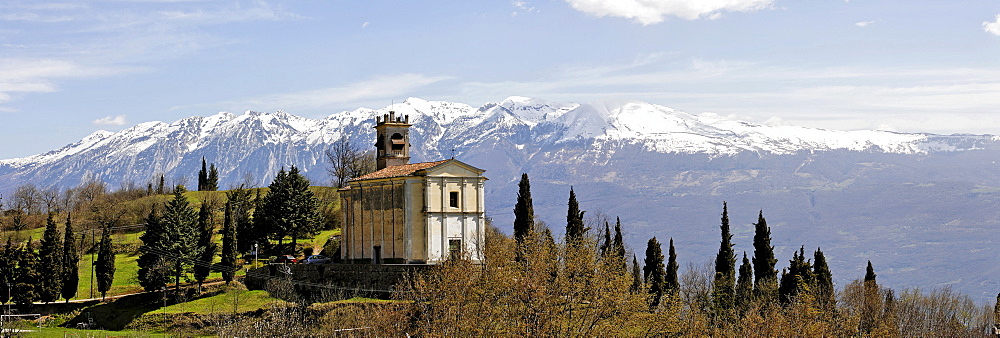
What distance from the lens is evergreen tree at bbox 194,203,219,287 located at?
247 feet

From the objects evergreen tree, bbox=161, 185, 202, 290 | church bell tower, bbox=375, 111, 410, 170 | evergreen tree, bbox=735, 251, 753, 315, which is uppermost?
church bell tower, bbox=375, 111, 410, 170

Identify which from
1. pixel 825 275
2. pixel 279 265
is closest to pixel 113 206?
pixel 279 265

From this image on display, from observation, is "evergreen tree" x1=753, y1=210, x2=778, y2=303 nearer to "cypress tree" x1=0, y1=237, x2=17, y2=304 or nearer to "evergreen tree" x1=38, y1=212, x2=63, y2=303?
"evergreen tree" x1=38, y1=212, x2=63, y2=303

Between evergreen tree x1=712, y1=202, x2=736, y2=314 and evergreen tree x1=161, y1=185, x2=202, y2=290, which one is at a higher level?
evergreen tree x1=161, y1=185, x2=202, y2=290

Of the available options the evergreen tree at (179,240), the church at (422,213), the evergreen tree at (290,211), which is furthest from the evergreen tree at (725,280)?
the evergreen tree at (179,240)

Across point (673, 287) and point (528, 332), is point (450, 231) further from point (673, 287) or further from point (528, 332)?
point (528, 332)

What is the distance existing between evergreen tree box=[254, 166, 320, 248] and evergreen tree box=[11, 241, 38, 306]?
57.7ft

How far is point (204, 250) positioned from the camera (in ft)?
258

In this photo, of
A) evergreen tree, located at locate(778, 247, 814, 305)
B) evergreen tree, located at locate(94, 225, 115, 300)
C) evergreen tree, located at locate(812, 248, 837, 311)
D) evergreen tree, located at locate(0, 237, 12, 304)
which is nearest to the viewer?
evergreen tree, located at locate(812, 248, 837, 311)

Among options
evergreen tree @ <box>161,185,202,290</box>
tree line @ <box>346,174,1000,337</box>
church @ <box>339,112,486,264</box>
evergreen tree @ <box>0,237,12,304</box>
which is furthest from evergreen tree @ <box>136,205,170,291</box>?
tree line @ <box>346,174,1000,337</box>

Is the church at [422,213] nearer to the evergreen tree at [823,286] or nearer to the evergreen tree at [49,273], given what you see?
Answer: the evergreen tree at [49,273]

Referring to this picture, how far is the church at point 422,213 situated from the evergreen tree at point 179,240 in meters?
12.6

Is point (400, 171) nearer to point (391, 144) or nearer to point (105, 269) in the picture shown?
point (391, 144)

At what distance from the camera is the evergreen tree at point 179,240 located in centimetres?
7531
